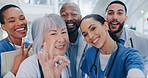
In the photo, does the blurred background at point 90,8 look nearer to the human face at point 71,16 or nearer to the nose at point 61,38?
the human face at point 71,16

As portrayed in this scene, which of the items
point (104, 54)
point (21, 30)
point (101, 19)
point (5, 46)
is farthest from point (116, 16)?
point (5, 46)

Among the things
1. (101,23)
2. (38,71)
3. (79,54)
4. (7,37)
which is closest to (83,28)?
(101,23)

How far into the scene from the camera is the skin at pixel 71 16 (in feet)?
2.77

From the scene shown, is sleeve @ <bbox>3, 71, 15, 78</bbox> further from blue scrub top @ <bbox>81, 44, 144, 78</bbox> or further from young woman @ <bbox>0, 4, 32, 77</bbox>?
blue scrub top @ <bbox>81, 44, 144, 78</bbox>

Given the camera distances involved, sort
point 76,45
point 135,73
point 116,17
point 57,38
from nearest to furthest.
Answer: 1. point 135,73
2. point 57,38
3. point 116,17
4. point 76,45

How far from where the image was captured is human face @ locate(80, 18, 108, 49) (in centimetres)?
70

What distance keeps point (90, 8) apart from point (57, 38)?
0.39 meters

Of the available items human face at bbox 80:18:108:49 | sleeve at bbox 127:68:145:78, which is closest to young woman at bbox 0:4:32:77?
human face at bbox 80:18:108:49

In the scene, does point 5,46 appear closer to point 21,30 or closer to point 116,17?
point 21,30

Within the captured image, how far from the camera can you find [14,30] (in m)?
0.81

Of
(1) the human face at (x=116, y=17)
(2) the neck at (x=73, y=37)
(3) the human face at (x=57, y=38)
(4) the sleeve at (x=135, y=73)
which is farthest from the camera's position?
(2) the neck at (x=73, y=37)

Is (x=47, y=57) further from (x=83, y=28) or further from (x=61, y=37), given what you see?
(x=83, y=28)

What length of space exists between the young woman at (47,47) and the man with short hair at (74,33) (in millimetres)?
136

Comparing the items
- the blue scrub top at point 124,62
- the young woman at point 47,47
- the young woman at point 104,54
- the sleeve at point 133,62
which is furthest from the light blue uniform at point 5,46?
the sleeve at point 133,62
